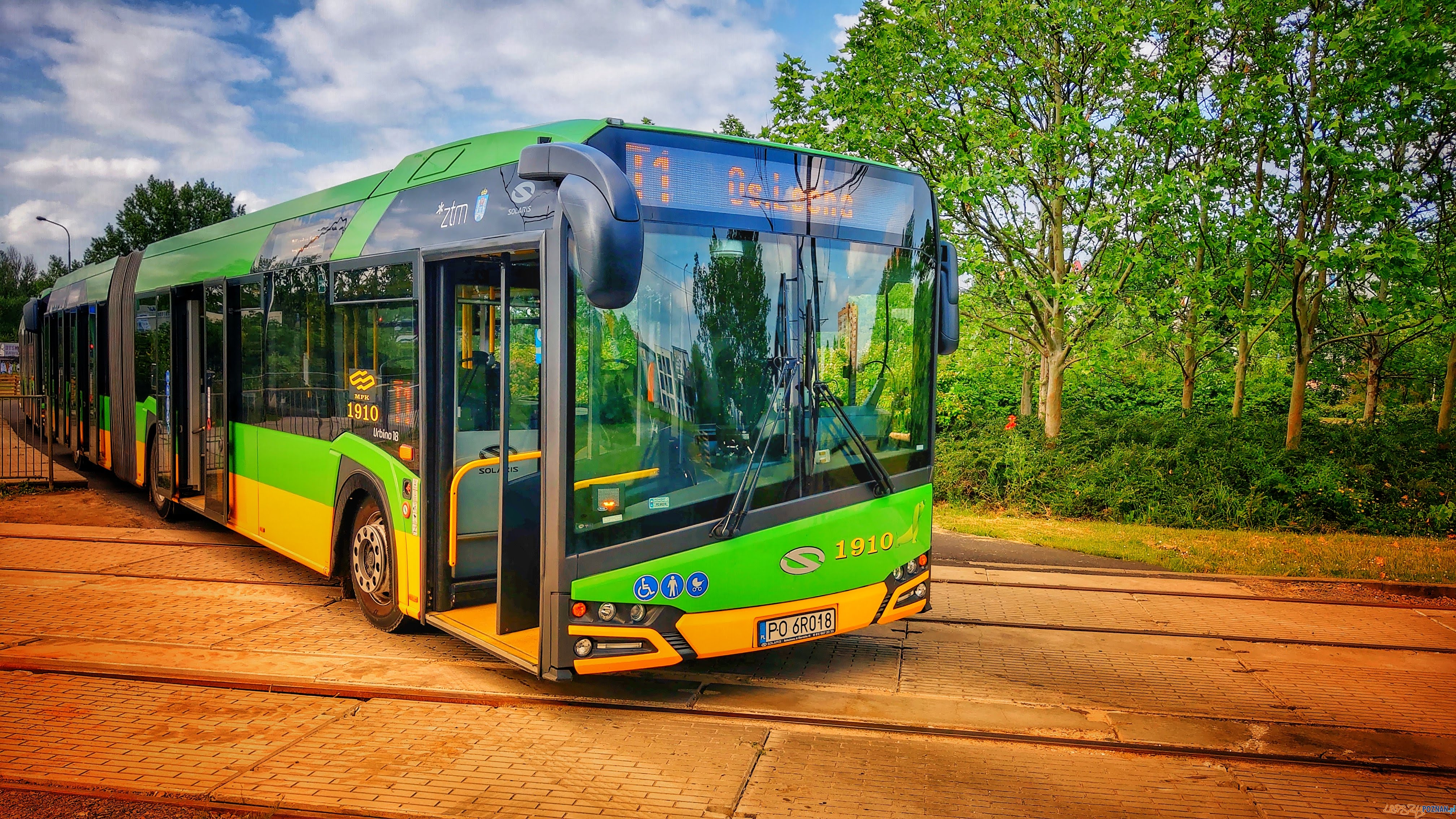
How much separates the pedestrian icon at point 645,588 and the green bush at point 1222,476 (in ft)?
33.9

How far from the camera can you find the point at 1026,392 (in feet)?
82.9

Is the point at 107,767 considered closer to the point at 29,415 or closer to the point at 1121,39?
the point at 1121,39

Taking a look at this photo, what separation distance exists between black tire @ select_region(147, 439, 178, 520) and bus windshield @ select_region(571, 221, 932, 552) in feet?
28.5

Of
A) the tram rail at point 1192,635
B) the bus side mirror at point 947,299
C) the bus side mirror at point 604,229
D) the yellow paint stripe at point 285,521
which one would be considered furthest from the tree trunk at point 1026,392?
the bus side mirror at point 604,229

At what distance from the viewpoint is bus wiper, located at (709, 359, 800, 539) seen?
531 centimetres

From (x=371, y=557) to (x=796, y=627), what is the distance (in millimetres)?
3323

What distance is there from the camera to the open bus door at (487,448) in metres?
5.77

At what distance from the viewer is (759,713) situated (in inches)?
221

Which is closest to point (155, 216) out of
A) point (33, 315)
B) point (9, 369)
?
point (9, 369)

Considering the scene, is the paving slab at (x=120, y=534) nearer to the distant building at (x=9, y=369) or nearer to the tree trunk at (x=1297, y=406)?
the tree trunk at (x=1297, y=406)

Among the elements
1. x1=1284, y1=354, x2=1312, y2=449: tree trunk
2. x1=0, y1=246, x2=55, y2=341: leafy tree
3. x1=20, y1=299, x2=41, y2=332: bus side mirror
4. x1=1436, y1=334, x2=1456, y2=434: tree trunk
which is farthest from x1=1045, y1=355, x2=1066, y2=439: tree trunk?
x1=0, y1=246, x2=55, y2=341: leafy tree

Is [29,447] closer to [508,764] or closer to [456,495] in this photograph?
[456,495]

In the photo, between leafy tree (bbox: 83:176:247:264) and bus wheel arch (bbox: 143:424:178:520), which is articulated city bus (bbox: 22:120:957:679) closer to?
bus wheel arch (bbox: 143:424:178:520)

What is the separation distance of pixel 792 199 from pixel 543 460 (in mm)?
2033
